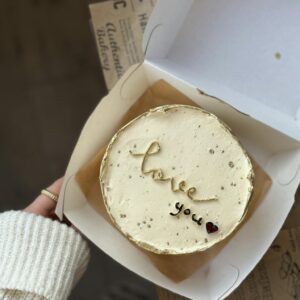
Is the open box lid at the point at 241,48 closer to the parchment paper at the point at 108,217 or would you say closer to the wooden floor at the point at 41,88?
the parchment paper at the point at 108,217

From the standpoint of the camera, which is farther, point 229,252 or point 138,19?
point 138,19

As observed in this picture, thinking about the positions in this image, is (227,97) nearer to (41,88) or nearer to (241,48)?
(241,48)

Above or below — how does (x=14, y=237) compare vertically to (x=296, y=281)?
above

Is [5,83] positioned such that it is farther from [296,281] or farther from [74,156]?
[296,281]

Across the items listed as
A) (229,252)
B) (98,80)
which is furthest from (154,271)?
(98,80)

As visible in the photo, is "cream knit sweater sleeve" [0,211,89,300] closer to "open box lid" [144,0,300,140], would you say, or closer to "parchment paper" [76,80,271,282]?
"parchment paper" [76,80,271,282]

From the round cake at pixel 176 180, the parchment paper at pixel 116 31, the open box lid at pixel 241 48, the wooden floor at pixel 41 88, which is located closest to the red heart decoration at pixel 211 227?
the round cake at pixel 176 180
